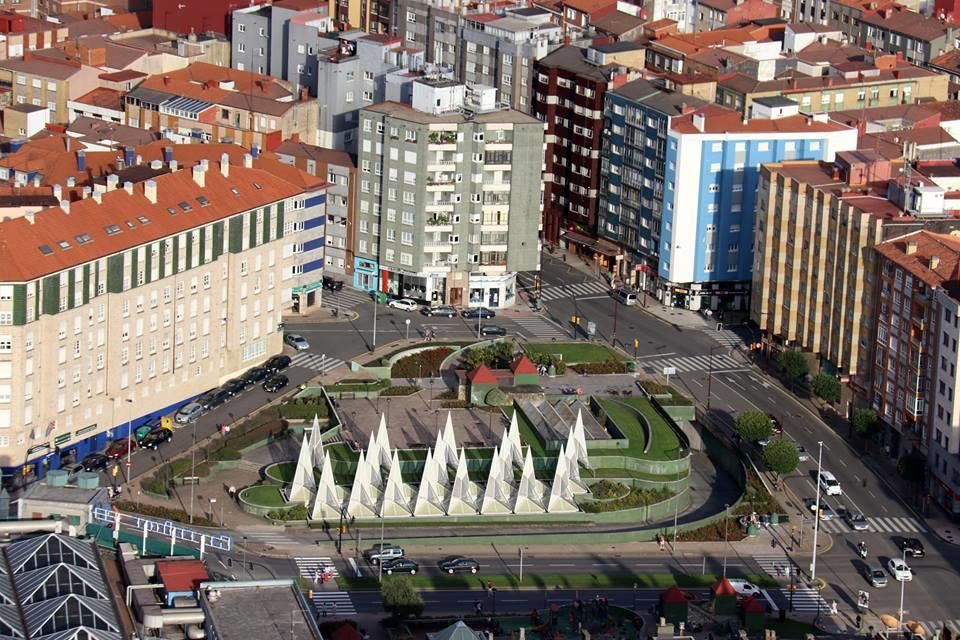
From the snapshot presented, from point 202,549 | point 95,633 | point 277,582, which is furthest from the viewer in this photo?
point 202,549

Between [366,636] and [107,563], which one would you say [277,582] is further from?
[366,636]

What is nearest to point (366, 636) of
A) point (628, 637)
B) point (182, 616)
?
point (628, 637)

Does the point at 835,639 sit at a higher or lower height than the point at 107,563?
lower

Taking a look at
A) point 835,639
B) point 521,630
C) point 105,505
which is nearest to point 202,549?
point 105,505

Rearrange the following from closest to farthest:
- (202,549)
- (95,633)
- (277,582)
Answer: (95,633) < (277,582) < (202,549)

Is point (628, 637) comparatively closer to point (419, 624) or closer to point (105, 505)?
point (419, 624)

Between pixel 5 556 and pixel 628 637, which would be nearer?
pixel 5 556
